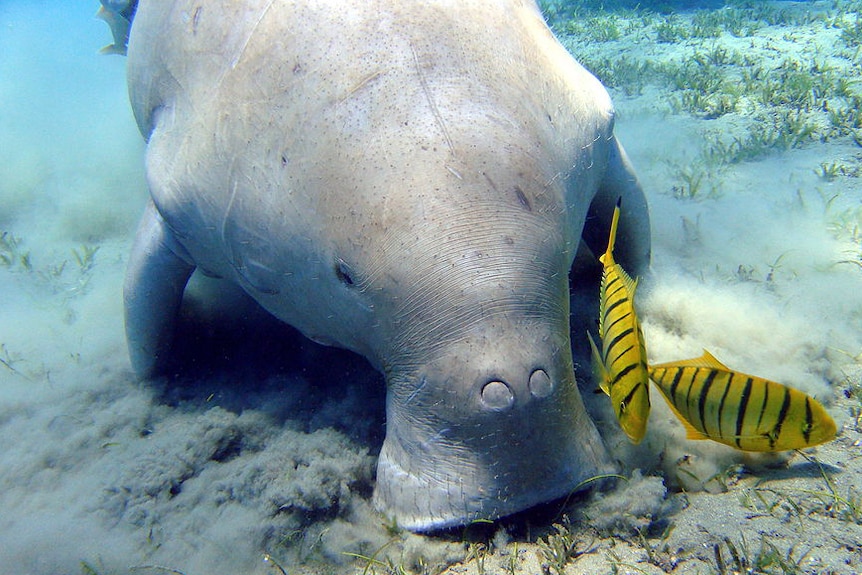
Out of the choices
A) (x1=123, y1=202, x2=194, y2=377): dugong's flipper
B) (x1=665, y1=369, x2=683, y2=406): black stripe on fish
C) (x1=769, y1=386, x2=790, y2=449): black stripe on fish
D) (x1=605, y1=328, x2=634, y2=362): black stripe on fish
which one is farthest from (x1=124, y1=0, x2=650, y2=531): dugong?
(x1=123, y1=202, x2=194, y2=377): dugong's flipper

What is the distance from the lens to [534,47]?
7.81 feet

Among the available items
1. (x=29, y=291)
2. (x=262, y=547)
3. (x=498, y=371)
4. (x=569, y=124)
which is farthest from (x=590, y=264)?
(x=29, y=291)

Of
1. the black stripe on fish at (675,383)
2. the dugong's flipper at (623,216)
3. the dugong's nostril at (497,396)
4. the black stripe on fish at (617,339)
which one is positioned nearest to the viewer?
the dugong's nostril at (497,396)

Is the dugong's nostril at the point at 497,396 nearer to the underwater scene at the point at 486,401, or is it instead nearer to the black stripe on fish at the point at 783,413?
the underwater scene at the point at 486,401

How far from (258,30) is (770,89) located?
306 inches

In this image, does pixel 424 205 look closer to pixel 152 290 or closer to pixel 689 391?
pixel 689 391

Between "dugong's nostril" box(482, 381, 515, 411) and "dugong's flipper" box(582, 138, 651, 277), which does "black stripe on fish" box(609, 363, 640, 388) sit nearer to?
"dugong's nostril" box(482, 381, 515, 411)

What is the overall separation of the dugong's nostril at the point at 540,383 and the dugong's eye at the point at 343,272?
2.39 feet

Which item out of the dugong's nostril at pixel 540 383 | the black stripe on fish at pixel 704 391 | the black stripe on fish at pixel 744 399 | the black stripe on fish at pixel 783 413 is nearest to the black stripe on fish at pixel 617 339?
the dugong's nostril at pixel 540 383

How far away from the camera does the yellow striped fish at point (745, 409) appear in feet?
6.52

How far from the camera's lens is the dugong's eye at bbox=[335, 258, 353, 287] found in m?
2.00

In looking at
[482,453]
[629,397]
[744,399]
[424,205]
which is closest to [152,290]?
[424,205]

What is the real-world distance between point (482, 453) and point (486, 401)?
256 mm

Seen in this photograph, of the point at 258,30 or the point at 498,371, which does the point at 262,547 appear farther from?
the point at 258,30
